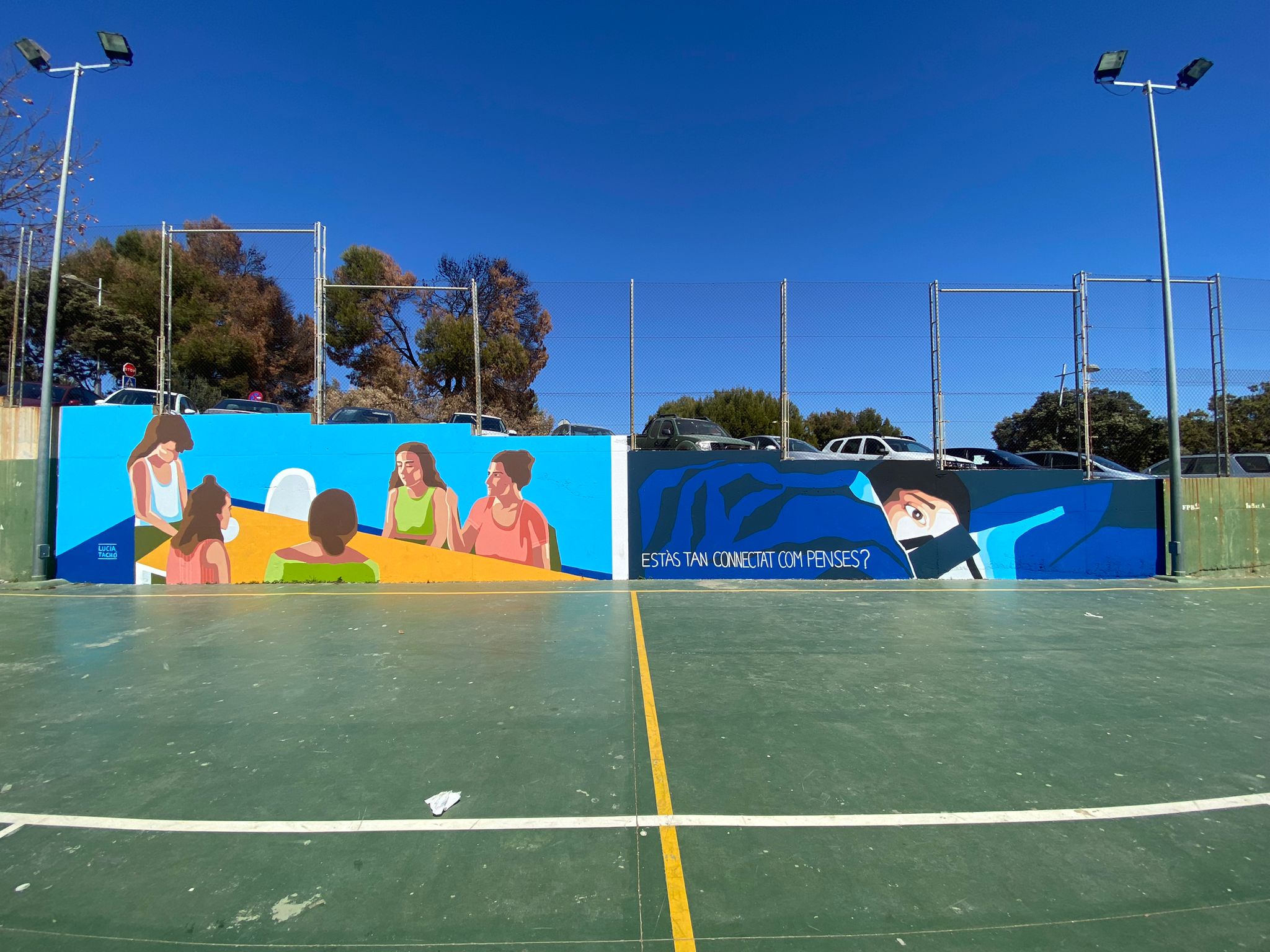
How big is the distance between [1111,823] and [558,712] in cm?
354

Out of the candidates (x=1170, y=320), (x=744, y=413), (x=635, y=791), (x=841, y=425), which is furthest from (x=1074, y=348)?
(x=841, y=425)

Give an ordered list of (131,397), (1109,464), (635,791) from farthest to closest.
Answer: (131,397), (1109,464), (635,791)

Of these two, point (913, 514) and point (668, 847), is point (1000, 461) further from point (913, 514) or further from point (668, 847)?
point (668, 847)

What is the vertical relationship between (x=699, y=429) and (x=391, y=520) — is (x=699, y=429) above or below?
above

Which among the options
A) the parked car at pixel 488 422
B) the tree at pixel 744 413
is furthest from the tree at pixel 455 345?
the tree at pixel 744 413

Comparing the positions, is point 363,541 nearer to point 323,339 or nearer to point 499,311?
point 323,339

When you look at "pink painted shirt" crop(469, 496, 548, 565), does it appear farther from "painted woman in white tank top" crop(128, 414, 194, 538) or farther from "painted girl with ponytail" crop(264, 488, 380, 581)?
"painted woman in white tank top" crop(128, 414, 194, 538)

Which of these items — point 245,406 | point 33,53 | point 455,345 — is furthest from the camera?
point 455,345

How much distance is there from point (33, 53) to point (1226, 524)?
22039 millimetres

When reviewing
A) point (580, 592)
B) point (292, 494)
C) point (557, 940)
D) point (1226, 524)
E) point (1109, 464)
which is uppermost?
point (1109, 464)

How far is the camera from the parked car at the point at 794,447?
535 inches

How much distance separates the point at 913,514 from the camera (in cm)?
1158

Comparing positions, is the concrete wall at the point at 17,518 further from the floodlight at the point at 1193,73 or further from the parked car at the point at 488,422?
the floodlight at the point at 1193,73

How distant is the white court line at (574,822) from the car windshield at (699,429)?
38.8 feet
